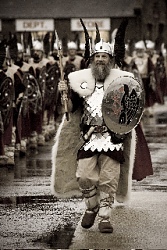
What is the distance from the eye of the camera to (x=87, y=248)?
9055mm

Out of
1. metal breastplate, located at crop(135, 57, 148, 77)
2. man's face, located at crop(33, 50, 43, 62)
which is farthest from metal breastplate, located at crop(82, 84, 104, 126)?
metal breastplate, located at crop(135, 57, 148, 77)

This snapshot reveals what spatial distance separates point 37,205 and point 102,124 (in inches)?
75.0

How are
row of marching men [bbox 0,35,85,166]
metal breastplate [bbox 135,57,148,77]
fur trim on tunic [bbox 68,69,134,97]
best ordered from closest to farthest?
fur trim on tunic [bbox 68,69,134,97], row of marching men [bbox 0,35,85,166], metal breastplate [bbox 135,57,148,77]

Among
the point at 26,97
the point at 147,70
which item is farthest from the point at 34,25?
the point at 26,97

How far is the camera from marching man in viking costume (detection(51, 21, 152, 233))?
9906 mm

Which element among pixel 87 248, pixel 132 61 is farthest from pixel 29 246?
pixel 132 61

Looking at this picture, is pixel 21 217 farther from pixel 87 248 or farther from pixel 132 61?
pixel 132 61

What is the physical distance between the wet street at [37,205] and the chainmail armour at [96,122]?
2.60ft

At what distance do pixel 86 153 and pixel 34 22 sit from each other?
29.6 metres

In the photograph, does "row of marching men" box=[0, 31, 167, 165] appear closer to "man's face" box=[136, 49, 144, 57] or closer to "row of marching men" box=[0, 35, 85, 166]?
"row of marching men" box=[0, 35, 85, 166]

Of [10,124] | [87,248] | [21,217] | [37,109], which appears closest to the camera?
[87,248]

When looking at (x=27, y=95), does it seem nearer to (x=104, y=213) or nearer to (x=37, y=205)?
(x=37, y=205)

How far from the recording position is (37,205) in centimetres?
1157

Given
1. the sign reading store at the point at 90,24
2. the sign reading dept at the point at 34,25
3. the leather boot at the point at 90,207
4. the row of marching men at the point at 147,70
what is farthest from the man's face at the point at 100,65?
the sign reading dept at the point at 34,25
